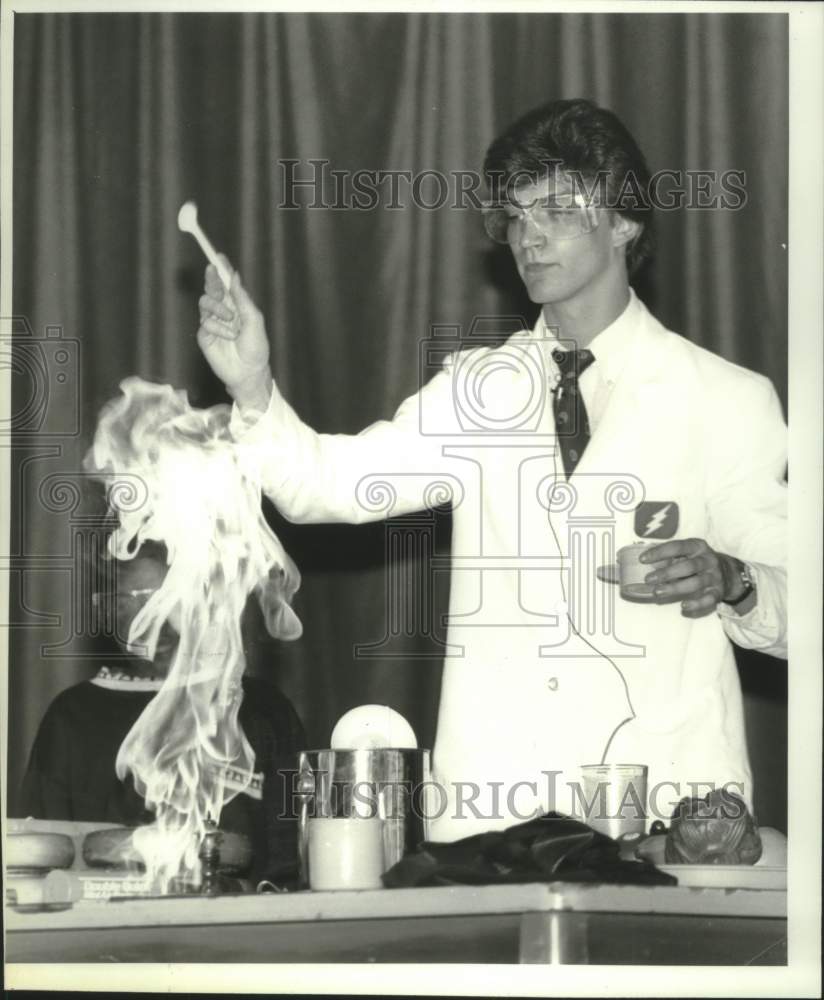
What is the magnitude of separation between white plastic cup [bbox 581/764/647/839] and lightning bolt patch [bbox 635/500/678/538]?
1.39ft

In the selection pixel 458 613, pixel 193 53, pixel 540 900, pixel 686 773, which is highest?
pixel 193 53

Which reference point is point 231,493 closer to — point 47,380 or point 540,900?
point 47,380

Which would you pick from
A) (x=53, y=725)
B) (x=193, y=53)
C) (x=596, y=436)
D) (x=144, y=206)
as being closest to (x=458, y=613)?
(x=596, y=436)

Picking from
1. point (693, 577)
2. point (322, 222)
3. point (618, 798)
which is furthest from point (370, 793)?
point (322, 222)

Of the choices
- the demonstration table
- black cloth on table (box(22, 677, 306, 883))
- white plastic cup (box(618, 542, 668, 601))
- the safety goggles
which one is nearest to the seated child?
black cloth on table (box(22, 677, 306, 883))

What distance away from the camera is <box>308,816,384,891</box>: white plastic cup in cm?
256

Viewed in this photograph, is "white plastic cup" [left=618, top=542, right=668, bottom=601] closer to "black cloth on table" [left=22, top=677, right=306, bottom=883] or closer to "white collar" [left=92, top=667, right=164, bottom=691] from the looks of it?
"black cloth on table" [left=22, top=677, right=306, bottom=883]

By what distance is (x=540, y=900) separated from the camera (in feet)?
8.87

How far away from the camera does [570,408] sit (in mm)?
2967

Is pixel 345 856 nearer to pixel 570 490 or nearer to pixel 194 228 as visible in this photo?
pixel 570 490

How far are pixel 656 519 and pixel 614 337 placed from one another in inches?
13.7

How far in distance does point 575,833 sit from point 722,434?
782mm

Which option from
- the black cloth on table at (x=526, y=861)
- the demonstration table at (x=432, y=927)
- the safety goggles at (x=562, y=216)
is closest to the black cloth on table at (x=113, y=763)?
the demonstration table at (x=432, y=927)

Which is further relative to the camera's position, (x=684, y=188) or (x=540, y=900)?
(x=684, y=188)
